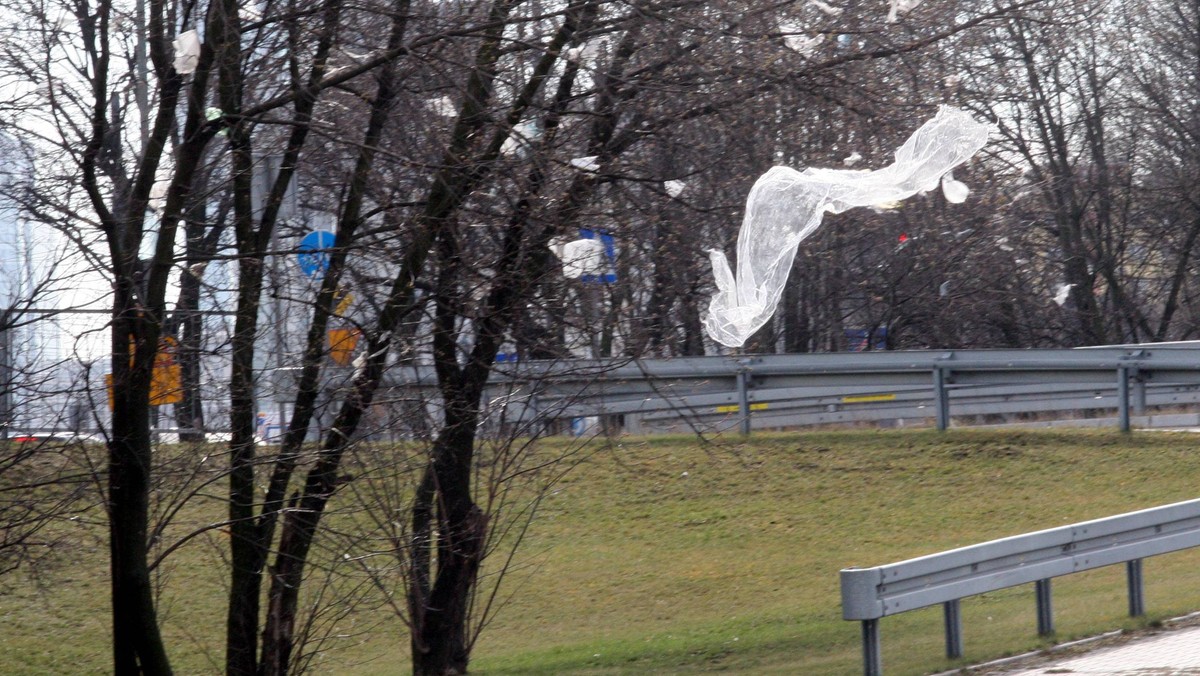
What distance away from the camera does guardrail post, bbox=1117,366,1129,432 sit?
15029 millimetres

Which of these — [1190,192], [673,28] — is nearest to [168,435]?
[673,28]

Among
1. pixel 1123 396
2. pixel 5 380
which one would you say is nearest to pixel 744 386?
pixel 1123 396

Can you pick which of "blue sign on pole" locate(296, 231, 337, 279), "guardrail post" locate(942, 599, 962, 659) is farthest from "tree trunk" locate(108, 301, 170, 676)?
"guardrail post" locate(942, 599, 962, 659)

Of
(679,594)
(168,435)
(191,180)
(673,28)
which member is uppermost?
(673,28)

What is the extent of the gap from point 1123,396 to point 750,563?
5.37 meters

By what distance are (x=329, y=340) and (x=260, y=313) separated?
485 mm

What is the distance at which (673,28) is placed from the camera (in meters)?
8.65

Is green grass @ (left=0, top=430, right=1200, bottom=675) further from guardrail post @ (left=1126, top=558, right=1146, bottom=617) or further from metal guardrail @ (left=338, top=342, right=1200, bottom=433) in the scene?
metal guardrail @ (left=338, top=342, right=1200, bottom=433)

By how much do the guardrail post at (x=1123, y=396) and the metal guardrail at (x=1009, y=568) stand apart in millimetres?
5679

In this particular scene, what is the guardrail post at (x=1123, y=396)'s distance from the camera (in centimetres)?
1503

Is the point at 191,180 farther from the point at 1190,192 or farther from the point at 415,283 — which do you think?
the point at 1190,192

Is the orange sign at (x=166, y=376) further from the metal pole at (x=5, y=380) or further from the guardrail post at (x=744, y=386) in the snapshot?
the guardrail post at (x=744, y=386)

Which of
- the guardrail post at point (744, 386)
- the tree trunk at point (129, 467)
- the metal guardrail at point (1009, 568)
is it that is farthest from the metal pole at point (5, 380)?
the guardrail post at point (744, 386)

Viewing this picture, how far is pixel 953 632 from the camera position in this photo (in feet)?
27.2
